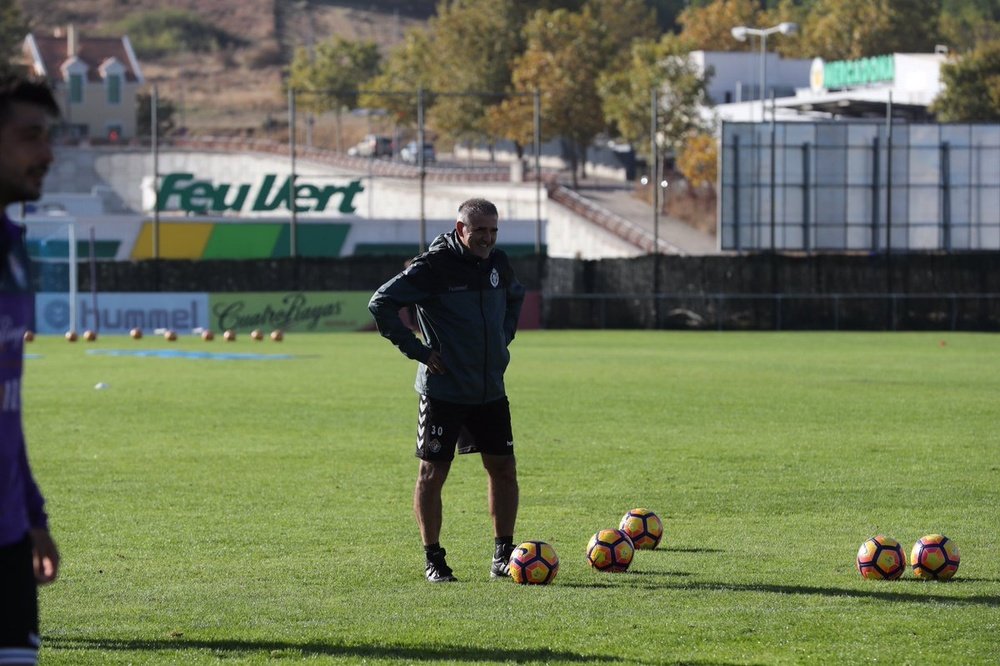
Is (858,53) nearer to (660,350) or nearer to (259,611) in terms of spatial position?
(660,350)

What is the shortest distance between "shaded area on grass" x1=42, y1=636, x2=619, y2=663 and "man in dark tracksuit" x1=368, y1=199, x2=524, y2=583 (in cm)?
202

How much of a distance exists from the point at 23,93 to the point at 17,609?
5.07 ft

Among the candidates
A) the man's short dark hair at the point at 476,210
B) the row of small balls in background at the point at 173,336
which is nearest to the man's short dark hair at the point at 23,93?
the man's short dark hair at the point at 476,210

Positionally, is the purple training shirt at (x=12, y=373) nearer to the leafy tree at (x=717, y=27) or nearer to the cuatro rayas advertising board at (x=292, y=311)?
the cuatro rayas advertising board at (x=292, y=311)

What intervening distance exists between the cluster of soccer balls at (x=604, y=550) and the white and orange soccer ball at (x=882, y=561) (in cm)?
141

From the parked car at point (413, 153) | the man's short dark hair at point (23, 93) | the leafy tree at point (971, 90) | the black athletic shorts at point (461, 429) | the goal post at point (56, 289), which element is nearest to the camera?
the man's short dark hair at point (23, 93)

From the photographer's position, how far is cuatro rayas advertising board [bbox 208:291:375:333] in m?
50.2

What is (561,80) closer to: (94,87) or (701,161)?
(701,161)

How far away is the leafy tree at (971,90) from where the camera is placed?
83875 millimetres

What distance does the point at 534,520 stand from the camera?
13.0 meters

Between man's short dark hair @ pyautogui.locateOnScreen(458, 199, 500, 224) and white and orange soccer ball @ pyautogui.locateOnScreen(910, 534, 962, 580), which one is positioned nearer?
man's short dark hair @ pyautogui.locateOnScreen(458, 199, 500, 224)

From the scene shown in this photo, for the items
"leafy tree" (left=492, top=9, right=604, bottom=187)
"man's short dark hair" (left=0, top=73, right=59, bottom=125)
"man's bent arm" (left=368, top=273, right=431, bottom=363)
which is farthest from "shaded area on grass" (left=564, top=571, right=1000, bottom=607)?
"leafy tree" (left=492, top=9, right=604, bottom=187)

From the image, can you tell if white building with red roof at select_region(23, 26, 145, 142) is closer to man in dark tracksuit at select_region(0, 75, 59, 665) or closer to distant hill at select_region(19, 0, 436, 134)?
distant hill at select_region(19, 0, 436, 134)

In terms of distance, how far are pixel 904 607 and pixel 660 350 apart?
31.7 metres
